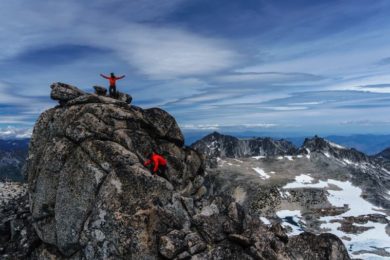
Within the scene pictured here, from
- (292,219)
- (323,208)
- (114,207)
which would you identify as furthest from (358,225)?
(114,207)

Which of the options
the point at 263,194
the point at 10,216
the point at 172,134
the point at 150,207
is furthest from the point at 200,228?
the point at 263,194

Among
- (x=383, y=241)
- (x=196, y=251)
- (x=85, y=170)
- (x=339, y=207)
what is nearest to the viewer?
(x=196, y=251)

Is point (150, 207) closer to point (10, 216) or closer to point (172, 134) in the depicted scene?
point (172, 134)

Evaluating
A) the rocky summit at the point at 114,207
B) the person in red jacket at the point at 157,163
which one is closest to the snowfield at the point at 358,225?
the rocky summit at the point at 114,207

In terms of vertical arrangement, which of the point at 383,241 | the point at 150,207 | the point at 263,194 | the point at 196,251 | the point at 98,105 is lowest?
the point at 383,241

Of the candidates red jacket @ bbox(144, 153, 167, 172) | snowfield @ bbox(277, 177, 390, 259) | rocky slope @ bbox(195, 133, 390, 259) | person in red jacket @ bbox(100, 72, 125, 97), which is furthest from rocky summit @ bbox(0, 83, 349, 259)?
rocky slope @ bbox(195, 133, 390, 259)

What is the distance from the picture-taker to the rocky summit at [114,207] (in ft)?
103

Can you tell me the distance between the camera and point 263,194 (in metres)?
180

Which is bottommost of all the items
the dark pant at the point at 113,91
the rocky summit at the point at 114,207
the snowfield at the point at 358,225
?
the snowfield at the point at 358,225

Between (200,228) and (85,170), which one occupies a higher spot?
(85,170)

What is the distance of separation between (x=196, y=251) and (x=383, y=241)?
12626 centimetres

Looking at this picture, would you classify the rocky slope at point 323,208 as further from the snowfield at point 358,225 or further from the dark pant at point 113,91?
the dark pant at point 113,91

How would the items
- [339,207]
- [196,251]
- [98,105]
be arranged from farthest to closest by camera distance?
[339,207] → [98,105] → [196,251]

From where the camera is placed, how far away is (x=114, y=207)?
31.8 m
